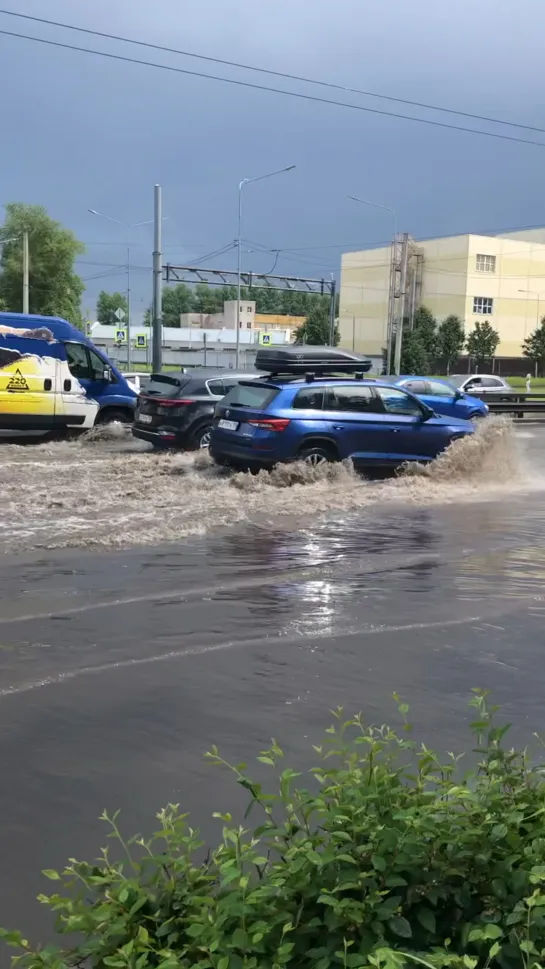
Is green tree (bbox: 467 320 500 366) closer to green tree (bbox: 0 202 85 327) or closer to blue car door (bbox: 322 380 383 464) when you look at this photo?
green tree (bbox: 0 202 85 327)

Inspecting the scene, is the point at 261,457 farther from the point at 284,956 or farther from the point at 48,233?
the point at 48,233

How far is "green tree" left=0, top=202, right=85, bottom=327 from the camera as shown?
68.2m

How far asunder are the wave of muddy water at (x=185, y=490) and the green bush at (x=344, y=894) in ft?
22.9

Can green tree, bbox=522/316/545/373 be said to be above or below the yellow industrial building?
below

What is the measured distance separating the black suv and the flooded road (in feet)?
11.5

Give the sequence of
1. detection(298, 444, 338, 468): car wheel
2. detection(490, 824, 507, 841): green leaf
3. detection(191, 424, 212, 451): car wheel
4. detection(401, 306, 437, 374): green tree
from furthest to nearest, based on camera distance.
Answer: detection(401, 306, 437, 374): green tree < detection(191, 424, 212, 451): car wheel < detection(298, 444, 338, 468): car wheel < detection(490, 824, 507, 841): green leaf

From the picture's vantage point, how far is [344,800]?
89.8 inches

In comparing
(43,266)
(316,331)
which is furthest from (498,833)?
(316,331)

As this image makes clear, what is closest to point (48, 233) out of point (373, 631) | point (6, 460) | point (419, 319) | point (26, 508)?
point (419, 319)

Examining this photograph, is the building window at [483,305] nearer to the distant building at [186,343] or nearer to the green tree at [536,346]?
the green tree at [536,346]

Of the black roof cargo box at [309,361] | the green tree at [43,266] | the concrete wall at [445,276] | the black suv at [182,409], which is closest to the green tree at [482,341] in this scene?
the concrete wall at [445,276]

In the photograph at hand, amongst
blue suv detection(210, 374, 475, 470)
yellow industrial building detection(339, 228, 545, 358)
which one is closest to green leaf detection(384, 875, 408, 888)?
blue suv detection(210, 374, 475, 470)

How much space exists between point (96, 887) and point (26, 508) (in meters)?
9.08

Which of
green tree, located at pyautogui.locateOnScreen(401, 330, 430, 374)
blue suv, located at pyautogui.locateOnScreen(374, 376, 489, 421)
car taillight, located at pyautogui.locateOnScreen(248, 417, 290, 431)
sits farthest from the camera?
green tree, located at pyautogui.locateOnScreen(401, 330, 430, 374)
